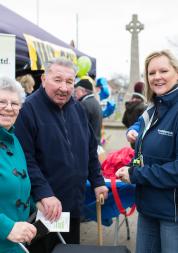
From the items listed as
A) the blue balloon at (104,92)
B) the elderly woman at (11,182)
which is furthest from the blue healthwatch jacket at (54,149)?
the blue balloon at (104,92)

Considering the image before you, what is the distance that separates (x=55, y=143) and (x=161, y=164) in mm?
701

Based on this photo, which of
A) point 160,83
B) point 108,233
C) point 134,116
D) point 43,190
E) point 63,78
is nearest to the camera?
point 160,83

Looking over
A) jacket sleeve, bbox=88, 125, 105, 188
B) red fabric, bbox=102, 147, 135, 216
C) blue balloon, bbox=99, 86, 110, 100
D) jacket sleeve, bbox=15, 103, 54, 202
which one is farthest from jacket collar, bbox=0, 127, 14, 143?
blue balloon, bbox=99, 86, 110, 100

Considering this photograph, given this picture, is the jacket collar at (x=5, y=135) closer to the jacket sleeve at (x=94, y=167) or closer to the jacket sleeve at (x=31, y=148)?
the jacket sleeve at (x=31, y=148)

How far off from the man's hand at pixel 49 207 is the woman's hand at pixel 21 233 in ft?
1.30

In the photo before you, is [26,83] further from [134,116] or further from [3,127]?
[3,127]

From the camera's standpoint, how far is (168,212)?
2.02 metres

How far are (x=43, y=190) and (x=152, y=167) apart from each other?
0.67 m

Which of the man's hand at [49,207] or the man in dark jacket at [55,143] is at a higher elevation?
the man in dark jacket at [55,143]

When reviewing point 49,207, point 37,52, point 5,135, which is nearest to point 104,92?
point 37,52

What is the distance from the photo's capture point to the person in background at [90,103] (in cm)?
554

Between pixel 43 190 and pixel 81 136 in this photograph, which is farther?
pixel 81 136

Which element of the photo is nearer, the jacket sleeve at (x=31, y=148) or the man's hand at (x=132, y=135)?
the jacket sleeve at (x=31, y=148)

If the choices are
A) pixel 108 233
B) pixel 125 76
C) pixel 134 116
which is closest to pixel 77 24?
pixel 125 76
